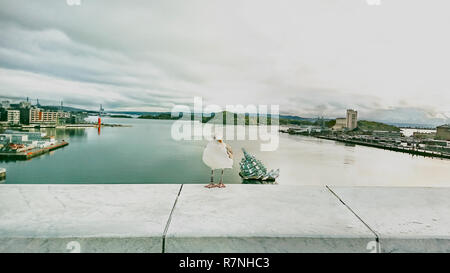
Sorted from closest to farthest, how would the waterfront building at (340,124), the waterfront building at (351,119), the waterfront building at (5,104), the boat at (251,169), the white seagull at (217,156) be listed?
the white seagull at (217,156)
the waterfront building at (5,104)
the waterfront building at (351,119)
the waterfront building at (340,124)
the boat at (251,169)

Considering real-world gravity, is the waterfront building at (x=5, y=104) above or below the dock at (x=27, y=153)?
above

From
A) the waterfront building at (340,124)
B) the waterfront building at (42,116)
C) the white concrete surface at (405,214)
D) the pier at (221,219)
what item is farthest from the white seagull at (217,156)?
the waterfront building at (42,116)

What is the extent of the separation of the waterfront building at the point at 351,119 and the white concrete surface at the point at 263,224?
3098 millimetres

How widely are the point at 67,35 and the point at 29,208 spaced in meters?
2.58

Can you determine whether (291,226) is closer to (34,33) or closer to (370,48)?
(370,48)

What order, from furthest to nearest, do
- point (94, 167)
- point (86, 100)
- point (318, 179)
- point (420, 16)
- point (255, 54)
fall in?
point (318, 179) < point (94, 167) < point (86, 100) < point (255, 54) < point (420, 16)

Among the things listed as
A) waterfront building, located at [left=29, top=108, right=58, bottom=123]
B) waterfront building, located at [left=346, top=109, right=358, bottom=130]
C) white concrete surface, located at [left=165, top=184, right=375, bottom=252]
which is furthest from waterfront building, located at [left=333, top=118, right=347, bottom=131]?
waterfront building, located at [left=29, top=108, right=58, bottom=123]

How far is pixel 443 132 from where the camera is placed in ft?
11.9

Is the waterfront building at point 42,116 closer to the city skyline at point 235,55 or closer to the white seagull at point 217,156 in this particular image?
the city skyline at point 235,55

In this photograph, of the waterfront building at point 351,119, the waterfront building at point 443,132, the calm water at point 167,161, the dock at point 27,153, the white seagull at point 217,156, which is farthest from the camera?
the calm water at point 167,161

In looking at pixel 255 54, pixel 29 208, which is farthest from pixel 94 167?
pixel 29 208

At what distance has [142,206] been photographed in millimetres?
998

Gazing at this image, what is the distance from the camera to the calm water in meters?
4.68

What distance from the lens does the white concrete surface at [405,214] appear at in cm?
75
